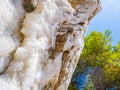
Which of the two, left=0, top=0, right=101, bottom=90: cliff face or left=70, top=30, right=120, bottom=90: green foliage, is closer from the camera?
left=0, top=0, right=101, bottom=90: cliff face

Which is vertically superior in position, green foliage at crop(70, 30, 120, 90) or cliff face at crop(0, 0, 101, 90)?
cliff face at crop(0, 0, 101, 90)

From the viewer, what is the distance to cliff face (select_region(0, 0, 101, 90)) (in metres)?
3.21

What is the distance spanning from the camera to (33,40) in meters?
3.40

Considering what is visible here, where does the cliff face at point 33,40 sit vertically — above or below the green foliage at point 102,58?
above

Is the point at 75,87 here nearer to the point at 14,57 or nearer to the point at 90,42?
the point at 90,42

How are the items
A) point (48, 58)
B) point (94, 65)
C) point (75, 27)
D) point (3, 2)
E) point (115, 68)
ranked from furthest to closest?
point (94, 65)
point (115, 68)
point (75, 27)
point (48, 58)
point (3, 2)

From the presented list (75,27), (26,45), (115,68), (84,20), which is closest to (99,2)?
(84,20)

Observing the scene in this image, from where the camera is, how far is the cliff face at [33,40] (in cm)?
321

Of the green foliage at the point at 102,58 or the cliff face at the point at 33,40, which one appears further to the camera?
the green foliage at the point at 102,58

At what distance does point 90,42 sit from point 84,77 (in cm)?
189

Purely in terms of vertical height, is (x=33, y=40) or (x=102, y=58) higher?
(x=33, y=40)

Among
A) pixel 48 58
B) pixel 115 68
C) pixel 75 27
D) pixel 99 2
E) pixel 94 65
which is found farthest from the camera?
pixel 94 65

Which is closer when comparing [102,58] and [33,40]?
[33,40]

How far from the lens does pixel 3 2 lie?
322cm
